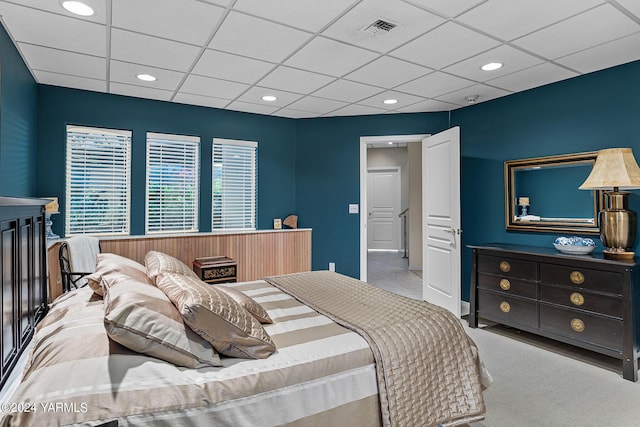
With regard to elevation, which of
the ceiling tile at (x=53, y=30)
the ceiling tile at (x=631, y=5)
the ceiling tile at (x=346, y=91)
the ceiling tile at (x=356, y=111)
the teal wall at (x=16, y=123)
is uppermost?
the ceiling tile at (x=356, y=111)

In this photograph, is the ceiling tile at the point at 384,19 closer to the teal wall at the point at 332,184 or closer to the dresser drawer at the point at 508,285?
the teal wall at the point at 332,184

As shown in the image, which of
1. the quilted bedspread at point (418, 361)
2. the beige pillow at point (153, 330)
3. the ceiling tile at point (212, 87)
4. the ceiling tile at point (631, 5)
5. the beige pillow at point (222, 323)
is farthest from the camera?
the ceiling tile at point (212, 87)

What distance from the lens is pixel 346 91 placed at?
3.97 metres

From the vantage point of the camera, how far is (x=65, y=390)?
41.9 inches

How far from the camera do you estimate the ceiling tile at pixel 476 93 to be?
385 centimetres

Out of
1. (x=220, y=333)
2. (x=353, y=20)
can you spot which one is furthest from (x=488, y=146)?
(x=220, y=333)

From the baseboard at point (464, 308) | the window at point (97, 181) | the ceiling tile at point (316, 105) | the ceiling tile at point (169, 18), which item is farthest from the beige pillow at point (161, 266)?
the baseboard at point (464, 308)

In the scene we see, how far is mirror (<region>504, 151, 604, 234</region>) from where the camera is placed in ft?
11.1

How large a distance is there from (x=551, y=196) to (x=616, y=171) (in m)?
0.90

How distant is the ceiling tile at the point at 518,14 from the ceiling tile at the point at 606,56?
29.5 inches

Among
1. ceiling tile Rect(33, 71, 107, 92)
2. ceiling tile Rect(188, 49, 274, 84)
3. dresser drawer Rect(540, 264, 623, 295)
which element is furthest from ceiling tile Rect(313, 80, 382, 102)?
dresser drawer Rect(540, 264, 623, 295)

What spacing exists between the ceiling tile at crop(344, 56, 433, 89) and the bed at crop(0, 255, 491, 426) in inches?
85.5

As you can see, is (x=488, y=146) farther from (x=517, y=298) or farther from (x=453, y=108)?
(x=517, y=298)

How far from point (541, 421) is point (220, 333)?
2003 millimetres
